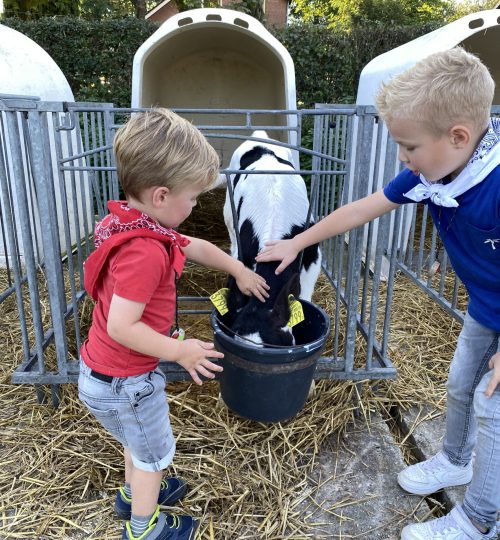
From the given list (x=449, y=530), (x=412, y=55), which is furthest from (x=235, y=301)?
(x=412, y=55)

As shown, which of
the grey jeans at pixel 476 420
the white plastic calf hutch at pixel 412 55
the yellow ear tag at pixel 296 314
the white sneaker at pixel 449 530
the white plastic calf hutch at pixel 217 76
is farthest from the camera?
the white plastic calf hutch at pixel 217 76

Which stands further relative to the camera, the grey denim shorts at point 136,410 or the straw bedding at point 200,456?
the straw bedding at point 200,456

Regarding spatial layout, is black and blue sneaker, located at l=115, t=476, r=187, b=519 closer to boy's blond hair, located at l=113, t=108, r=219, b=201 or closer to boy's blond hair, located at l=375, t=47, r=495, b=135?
boy's blond hair, located at l=113, t=108, r=219, b=201

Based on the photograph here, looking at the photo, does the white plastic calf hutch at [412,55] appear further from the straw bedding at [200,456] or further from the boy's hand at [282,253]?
the straw bedding at [200,456]

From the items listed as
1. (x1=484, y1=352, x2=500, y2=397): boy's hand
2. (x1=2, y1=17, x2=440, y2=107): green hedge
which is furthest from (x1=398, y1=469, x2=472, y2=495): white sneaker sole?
(x1=2, y1=17, x2=440, y2=107): green hedge

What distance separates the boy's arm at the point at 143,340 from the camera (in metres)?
1.48

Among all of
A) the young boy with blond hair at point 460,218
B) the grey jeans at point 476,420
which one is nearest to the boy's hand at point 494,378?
the young boy with blond hair at point 460,218

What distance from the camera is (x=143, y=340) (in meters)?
1.51

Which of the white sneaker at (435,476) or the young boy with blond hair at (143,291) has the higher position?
the young boy with blond hair at (143,291)

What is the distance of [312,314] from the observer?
8.27 ft

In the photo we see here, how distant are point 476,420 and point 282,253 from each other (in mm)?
1074

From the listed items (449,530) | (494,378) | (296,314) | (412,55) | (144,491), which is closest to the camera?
(494,378)

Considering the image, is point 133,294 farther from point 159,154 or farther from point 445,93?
point 445,93

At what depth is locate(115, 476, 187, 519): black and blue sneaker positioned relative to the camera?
2.08 meters
